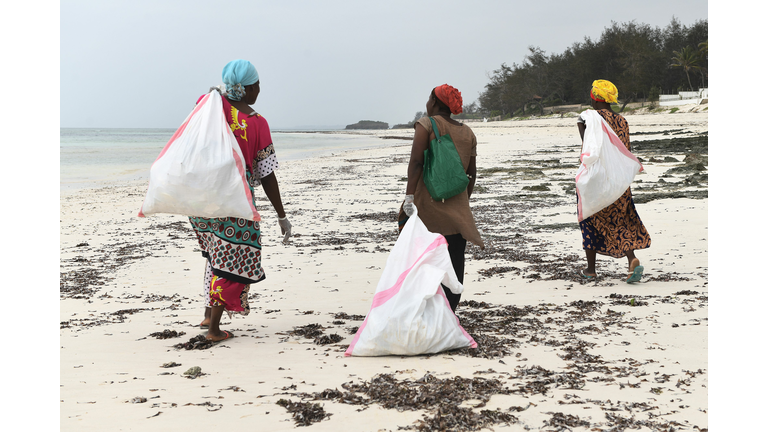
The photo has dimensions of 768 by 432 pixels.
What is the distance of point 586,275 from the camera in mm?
5051

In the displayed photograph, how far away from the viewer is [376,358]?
3.21 m

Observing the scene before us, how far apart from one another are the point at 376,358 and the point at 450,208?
3.80ft

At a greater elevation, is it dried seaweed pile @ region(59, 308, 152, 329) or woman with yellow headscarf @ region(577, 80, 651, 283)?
woman with yellow headscarf @ region(577, 80, 651, 283)

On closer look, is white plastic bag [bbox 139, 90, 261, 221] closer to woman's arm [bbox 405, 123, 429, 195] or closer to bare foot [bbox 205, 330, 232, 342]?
bare foot [bbox 205, 330, 232, 342]

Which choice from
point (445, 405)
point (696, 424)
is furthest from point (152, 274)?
point (696, 424)

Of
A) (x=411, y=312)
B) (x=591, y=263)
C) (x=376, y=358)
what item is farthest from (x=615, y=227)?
(x=376, y=358)

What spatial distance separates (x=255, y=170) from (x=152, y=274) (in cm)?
270

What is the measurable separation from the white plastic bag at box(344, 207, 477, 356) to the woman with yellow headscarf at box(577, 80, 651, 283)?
7.41 ft

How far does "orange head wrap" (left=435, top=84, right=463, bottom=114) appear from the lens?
3814 millimetres

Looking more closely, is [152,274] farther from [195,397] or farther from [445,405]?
[445,405]

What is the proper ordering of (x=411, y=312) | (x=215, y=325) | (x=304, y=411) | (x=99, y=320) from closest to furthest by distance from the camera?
(x=304, y=411)
(x=411, y=312)
(x=215, y=325)
(x=99, y=320)

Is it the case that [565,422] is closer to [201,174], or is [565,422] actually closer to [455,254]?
[455,254]

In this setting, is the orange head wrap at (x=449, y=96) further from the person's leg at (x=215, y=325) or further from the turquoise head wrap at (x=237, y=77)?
the person's leg at (x=215, y=325)

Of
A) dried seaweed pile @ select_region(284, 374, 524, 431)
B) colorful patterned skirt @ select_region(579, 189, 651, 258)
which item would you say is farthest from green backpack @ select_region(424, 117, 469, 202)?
colorful patterned skirt @ select_region(579, 189, 651, 258)
